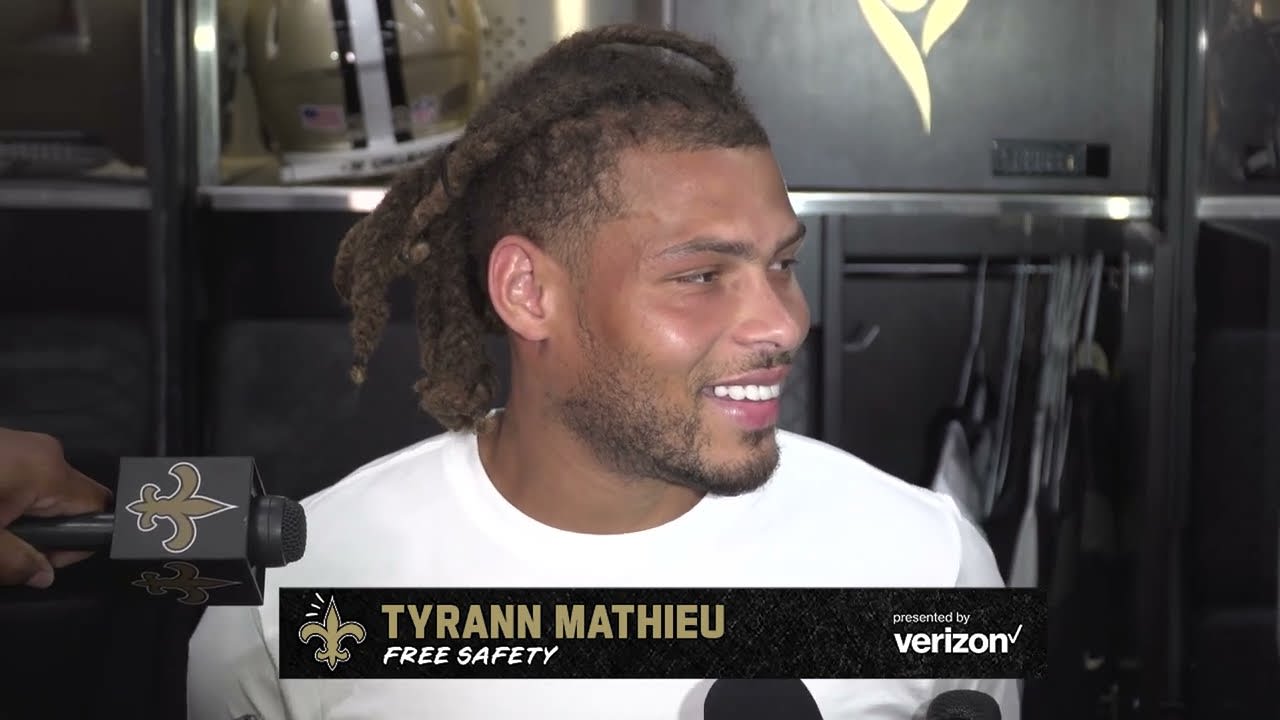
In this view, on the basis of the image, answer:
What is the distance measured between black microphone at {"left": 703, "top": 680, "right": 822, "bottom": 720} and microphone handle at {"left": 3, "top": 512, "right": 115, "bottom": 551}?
48 cm

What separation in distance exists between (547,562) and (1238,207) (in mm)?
931

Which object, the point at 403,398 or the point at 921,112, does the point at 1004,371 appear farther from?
the point at 403,398

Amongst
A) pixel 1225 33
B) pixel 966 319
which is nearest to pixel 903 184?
pixel 966 319

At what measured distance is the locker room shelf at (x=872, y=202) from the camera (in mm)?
1614

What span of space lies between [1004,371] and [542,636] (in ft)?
2.48

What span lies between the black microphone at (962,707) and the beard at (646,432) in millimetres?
267

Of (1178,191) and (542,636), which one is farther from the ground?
(1178,191)

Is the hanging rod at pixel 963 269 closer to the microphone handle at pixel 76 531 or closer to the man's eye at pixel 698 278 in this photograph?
the man's eye at pixel 698 278

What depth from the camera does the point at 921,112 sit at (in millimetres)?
1649

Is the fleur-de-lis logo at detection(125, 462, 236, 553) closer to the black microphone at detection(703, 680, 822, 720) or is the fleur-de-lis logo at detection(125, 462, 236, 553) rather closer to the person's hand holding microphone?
the person's hand holding microphone

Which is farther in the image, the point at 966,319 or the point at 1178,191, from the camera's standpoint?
the point at 966,319

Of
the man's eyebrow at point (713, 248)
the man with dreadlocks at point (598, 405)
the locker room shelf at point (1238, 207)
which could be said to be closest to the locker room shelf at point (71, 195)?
the man with dreadlocks at point (598, 405)

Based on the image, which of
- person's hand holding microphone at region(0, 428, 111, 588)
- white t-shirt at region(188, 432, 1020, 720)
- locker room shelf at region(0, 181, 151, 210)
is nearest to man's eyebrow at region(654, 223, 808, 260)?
white t-shirt at region(188, 432, 1020, 720)

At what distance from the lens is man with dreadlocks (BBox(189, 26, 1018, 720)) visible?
1.19m
